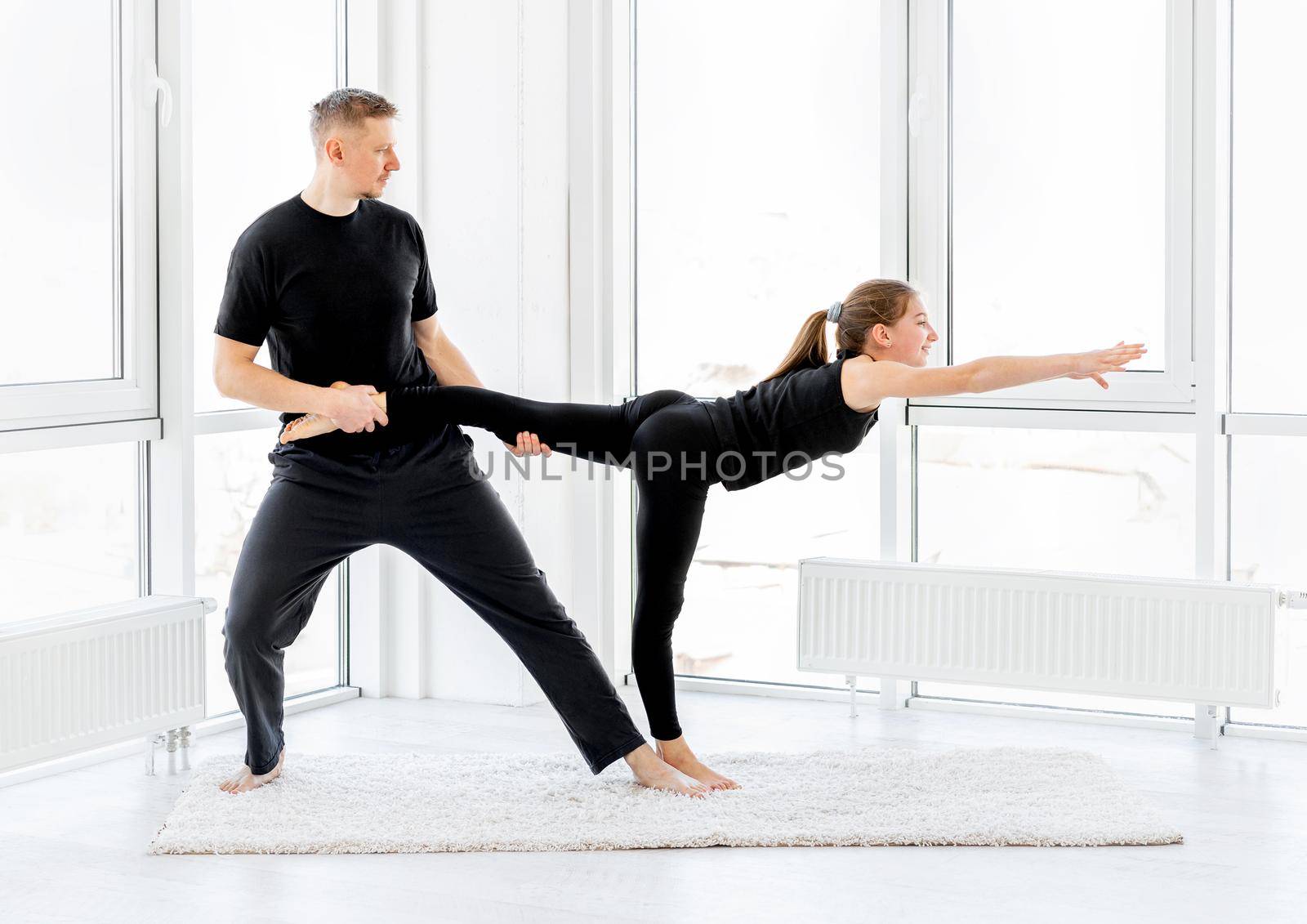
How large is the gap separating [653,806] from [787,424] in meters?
0.89

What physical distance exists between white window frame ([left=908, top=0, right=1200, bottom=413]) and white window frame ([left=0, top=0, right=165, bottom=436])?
6.64 feet

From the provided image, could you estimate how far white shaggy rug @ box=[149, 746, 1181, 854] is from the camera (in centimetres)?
284

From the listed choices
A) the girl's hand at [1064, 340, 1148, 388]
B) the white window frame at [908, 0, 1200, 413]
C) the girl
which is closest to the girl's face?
the girl

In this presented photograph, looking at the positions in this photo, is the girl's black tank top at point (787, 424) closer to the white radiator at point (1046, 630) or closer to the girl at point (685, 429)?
the girl at point (685, 429)

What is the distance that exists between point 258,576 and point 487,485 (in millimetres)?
572

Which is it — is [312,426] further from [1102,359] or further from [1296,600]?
[1296,600]

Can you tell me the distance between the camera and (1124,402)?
3.70 m

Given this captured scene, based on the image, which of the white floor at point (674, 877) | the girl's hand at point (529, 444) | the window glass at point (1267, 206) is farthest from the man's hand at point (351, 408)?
the window glass at point (1267, 206)

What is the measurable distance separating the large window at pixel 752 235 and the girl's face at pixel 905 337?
0.83 metres

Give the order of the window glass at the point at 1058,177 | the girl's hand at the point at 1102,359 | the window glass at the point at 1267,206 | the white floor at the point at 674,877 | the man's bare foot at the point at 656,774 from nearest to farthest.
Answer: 1. the white floor at the point at 674,877
2. the girl's hand at the point at 1102,359
3. the man's bare foot at the point at 656,774
4. the window glass at the point at 1267,206
5. the window glass at the point at 1058,177

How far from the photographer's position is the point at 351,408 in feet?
10.1

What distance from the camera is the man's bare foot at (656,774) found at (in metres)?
3.12

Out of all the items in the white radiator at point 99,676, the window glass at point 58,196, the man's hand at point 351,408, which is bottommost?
the white radiator at point 99,676

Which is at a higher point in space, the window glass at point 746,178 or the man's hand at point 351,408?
the window glass at point 746,178
